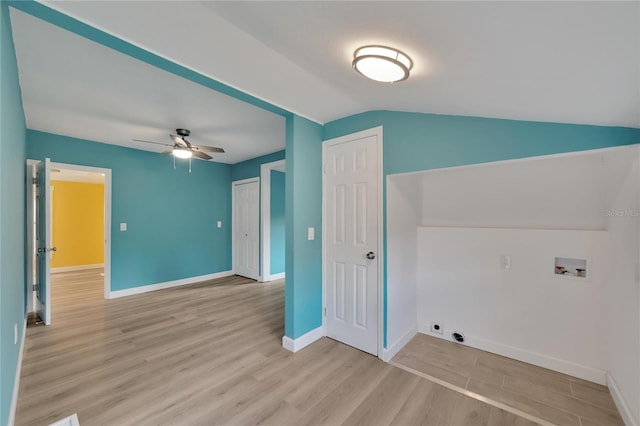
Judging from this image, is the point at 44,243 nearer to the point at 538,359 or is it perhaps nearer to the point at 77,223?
the point at 77,223

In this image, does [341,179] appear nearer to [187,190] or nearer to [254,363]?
[254,363]

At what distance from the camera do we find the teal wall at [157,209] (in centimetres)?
419

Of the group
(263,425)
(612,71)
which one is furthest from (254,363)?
(612,71)

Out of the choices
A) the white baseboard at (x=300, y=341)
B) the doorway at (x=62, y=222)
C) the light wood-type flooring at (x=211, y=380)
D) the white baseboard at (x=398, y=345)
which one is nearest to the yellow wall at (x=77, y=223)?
the doorway at (x=62, y=222)

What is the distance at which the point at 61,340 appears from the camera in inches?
111

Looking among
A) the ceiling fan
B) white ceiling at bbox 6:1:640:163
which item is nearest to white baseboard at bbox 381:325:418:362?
white ceiling at bbox 6:1:640:163

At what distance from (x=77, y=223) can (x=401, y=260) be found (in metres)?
8.36

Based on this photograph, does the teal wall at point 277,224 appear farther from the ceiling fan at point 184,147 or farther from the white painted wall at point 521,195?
the white painted wall at point 521,195

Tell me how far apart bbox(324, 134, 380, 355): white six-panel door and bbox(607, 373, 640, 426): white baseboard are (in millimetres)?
1667

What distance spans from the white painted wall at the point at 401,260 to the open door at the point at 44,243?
403cm

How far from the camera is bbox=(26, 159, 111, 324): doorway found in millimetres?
3324

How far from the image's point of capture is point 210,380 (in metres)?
2.16

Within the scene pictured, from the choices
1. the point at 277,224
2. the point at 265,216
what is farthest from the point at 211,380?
the point at 277,224

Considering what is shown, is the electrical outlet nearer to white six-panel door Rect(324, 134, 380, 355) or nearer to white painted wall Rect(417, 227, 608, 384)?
white painted wall Rect(417, 227, 608, 384)
